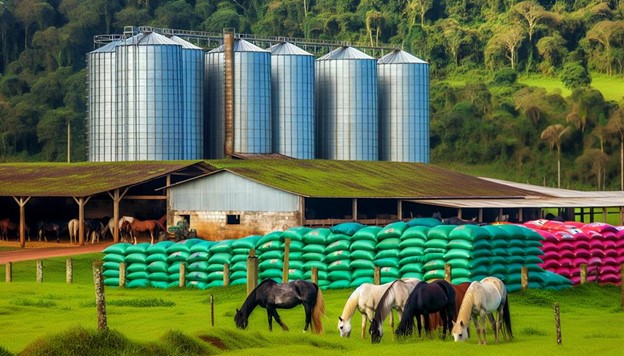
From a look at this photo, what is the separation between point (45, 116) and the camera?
151500 mm

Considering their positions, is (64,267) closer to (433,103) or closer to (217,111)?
(217,111)

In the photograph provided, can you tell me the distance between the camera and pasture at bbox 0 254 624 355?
2856cm

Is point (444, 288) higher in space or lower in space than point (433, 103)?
lower

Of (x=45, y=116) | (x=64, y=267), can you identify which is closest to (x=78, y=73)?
(x=45, y=116)

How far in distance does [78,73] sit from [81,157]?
2466 cm

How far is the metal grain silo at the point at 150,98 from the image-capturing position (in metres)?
91.0

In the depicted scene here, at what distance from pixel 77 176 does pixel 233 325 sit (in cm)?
4222

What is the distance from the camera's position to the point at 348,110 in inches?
3967

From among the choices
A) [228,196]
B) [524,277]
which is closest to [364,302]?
[524,277]

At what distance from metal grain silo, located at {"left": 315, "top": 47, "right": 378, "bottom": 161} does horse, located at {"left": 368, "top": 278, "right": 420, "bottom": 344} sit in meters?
68.2

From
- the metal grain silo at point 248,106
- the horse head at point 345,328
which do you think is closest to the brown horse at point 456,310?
the horse head at point 345,328

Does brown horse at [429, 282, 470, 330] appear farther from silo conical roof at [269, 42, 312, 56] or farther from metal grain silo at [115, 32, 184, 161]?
silo conical roof at [269, 42, 312, 56]

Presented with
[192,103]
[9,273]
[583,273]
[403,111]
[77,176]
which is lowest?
[583,273]

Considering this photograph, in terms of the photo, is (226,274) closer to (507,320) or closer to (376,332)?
(507,320)
